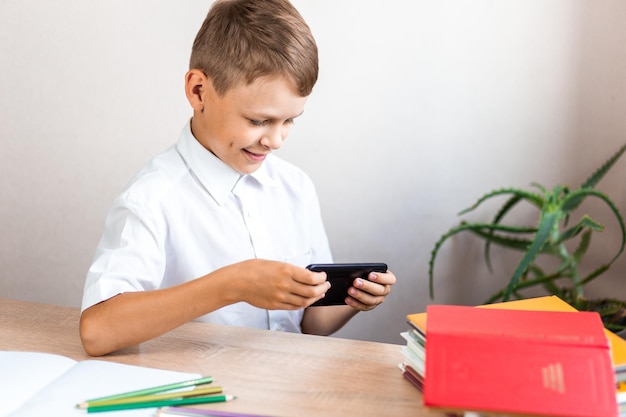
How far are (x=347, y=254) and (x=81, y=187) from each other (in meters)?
0.82

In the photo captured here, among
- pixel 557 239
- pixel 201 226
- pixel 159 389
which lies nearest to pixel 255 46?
pixel 201 226

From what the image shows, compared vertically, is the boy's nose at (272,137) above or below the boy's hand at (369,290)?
above

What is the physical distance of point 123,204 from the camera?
1367 mm

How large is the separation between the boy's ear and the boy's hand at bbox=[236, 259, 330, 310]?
14.8 inches

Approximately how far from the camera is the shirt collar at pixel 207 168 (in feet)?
4.81

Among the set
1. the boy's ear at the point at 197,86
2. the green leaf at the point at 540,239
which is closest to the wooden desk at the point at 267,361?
the boy's ear at the point at 197,86

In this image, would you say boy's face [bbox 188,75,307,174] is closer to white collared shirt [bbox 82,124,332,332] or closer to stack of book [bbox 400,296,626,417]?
A: white collared shirt [bbox 82,124,332,332]

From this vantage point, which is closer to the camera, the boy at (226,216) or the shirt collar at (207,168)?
the boy at (226,216)

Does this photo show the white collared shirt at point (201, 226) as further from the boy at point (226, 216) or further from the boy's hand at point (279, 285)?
the boy's hand at point (279, 285)

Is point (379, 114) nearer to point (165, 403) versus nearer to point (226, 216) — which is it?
point (226, 216)

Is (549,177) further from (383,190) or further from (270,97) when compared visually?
(270,97)

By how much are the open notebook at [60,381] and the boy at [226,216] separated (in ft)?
0.23

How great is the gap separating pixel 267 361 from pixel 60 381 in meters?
0.31

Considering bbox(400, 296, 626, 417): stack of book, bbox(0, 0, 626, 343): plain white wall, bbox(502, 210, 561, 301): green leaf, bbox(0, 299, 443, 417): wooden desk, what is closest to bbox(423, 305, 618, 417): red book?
bbox(400, 296, 626, 417): stack of book
